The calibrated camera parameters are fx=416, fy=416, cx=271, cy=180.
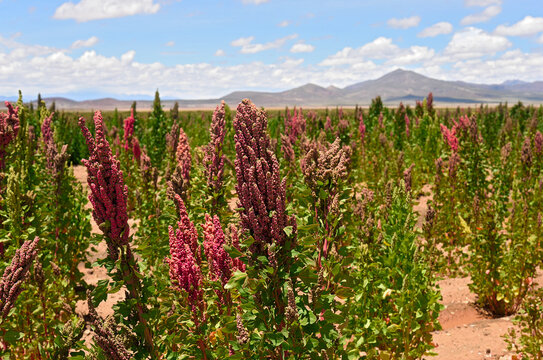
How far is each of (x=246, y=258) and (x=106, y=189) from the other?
1037 mm

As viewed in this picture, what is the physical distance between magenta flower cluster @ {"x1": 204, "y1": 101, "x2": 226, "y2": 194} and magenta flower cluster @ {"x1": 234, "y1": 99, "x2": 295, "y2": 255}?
8.91 feet

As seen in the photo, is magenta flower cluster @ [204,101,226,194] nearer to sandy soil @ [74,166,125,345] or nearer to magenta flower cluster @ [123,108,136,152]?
sandy soil @ [74,166,125,345]

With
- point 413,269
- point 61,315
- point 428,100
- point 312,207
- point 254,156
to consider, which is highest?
point 428,100

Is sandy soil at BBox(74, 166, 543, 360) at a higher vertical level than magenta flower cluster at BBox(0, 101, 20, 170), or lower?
lower

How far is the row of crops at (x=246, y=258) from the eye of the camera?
2.49 m

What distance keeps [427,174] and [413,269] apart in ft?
29.8

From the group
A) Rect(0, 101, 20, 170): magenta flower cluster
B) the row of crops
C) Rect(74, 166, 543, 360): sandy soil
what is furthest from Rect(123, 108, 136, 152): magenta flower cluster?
Rect(0, 101, 20, 170): magenta flower cluster

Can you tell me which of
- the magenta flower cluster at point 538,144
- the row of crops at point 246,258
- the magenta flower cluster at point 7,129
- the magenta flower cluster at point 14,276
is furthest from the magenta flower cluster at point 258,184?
the magenta flower cluster at point 538,144

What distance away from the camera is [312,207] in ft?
12.2

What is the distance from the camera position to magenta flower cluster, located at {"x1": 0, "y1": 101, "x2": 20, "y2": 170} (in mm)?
5086

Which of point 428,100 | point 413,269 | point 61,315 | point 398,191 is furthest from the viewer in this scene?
point 428,100

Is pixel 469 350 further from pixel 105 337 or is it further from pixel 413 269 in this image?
pixel 105 337

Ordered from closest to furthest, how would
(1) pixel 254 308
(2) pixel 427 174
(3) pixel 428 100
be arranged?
(1) pixel 254 308 → (2) pixel 427 174 → (3) pixel 428 100

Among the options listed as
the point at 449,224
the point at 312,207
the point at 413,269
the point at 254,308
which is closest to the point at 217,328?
the point at 254,308
